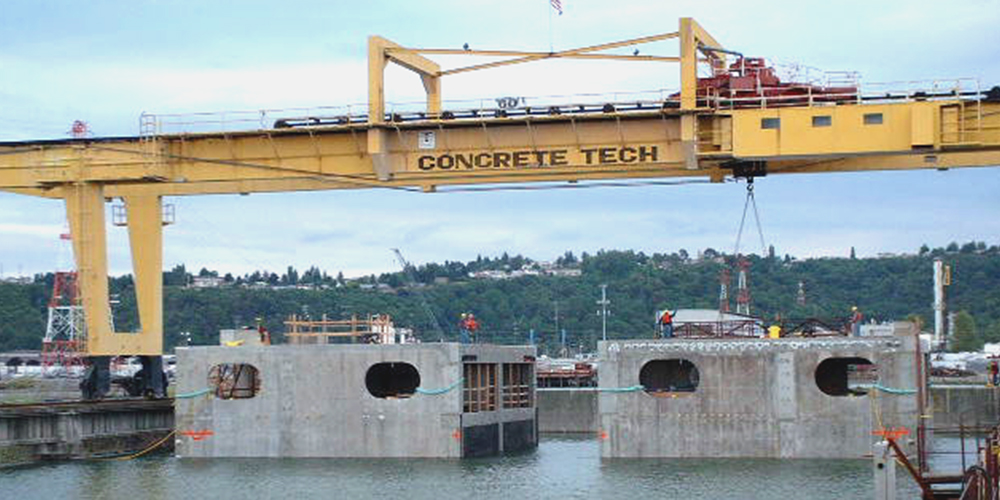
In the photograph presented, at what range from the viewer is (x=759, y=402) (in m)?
44.6

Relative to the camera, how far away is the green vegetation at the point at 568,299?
513 feet

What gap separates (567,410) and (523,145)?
84.1 ft

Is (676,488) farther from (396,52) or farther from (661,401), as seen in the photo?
(396,52)

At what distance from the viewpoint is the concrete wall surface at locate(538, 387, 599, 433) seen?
219 ft

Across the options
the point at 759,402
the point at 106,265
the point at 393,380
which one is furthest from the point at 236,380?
the point at 759,402

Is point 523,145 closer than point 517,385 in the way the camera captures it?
Yes

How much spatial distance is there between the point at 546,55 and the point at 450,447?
1220cm

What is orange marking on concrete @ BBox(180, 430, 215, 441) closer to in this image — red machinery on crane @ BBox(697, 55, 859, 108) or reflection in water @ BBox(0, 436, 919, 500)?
reflection in water @ BBox(0, 436, 919, 500)

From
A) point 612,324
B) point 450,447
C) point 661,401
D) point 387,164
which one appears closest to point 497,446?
point 450,447

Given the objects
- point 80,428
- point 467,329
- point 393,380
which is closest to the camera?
point 80,428

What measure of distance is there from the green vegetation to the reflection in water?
325ft

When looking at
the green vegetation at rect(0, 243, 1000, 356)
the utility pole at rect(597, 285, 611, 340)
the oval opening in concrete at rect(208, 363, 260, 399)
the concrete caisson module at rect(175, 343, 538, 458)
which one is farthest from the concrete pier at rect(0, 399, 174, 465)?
the green vegetation at rect(0, 243, 1000, 356)

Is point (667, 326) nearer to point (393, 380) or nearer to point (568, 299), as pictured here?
point (393, 380)

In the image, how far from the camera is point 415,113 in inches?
1738
